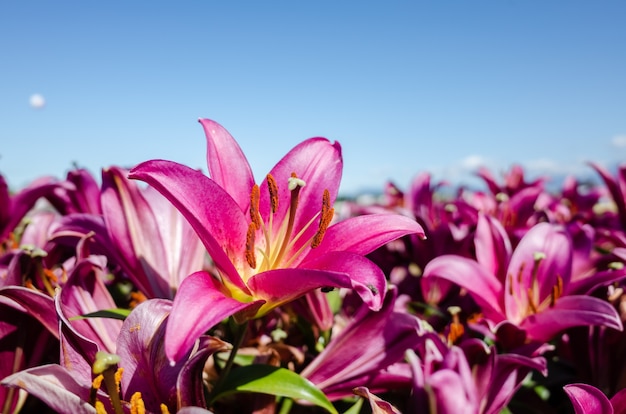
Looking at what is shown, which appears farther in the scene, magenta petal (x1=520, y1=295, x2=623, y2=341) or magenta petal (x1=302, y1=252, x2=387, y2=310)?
magenta petal (x1=520, y1=295, x2=623, y2=341)

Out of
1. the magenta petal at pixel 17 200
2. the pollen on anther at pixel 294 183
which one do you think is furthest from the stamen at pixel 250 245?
the magenta petal at pixel 17 200

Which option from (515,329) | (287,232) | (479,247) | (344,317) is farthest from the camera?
(344,317)

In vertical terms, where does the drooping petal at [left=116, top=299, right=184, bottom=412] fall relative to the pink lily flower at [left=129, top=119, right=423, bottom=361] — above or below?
below

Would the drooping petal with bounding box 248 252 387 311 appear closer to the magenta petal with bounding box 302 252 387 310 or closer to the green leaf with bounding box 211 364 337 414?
the magenta petal with bounding box 302 252 387 310

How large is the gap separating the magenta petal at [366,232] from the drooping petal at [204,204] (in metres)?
0.16

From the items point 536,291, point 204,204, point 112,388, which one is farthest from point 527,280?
point 112,388

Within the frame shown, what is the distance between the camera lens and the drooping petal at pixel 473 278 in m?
1.27

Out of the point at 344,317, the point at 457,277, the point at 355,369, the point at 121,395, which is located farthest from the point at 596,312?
the point at 121,395

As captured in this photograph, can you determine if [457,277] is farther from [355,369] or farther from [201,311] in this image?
[201,311]

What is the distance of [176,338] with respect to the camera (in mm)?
695

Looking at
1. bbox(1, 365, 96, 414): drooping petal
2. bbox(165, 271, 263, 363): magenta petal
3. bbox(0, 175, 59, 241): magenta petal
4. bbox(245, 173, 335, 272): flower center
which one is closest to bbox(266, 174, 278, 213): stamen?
bbox(245, 173, 335, 272): flower center

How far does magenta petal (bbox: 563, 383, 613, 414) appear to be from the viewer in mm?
902

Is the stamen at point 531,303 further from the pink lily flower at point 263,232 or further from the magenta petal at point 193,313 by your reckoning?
the magenta petal at point 193,313

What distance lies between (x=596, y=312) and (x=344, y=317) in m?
0.69
